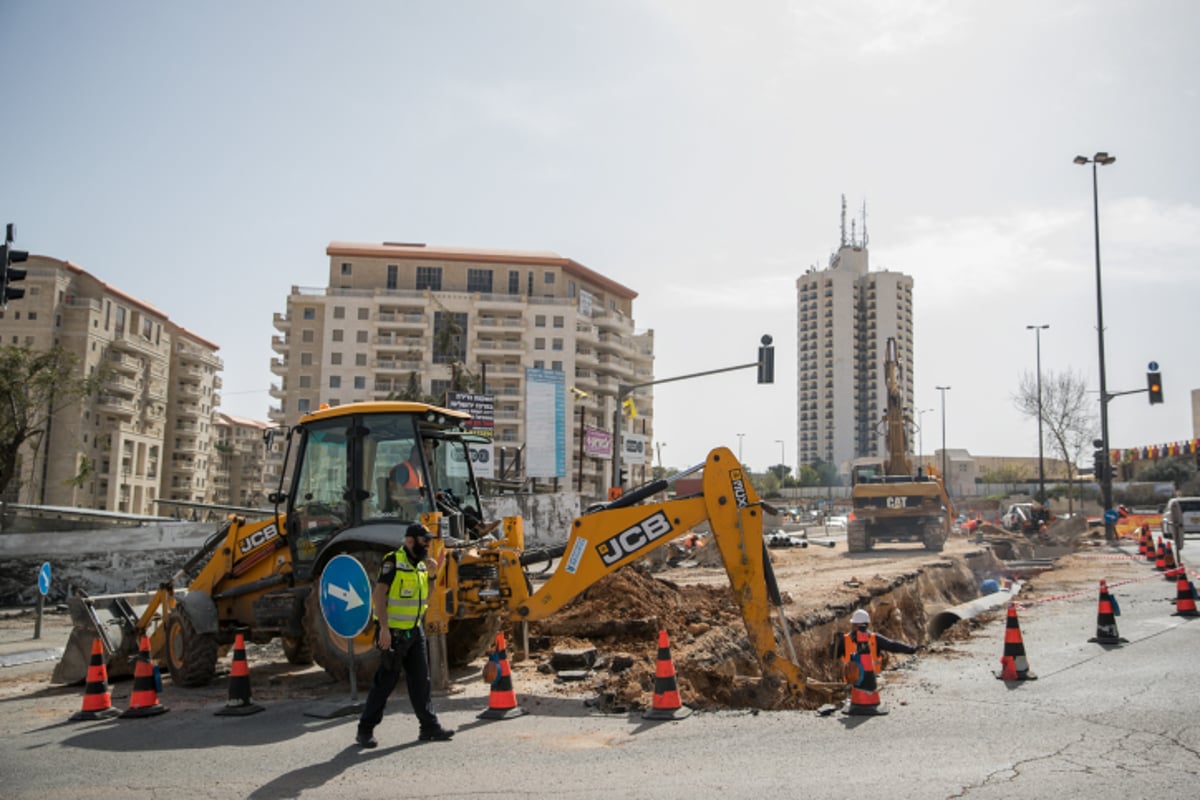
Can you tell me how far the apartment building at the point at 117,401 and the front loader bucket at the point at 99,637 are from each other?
2154 inches

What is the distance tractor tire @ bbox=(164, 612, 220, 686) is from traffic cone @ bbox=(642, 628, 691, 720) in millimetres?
5140

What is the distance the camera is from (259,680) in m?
10.7

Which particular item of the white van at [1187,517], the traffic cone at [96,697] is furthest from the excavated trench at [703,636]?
the white van at [1187,517]

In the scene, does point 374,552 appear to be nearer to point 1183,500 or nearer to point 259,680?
point 259,680

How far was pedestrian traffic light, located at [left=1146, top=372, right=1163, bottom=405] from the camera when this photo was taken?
2997 cm

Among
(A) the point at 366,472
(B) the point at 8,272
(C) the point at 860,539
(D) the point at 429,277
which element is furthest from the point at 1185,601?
(D) the point at 429,277

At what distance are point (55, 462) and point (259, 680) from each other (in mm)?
69257

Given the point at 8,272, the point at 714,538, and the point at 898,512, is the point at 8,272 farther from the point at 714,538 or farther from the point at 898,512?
the point at 898,512

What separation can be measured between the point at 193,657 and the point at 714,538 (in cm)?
590

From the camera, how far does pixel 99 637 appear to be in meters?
10.2

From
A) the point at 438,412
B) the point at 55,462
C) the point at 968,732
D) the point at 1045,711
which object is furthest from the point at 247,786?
the point at 55,462

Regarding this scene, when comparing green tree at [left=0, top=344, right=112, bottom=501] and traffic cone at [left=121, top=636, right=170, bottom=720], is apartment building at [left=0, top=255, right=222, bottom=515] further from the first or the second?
traffic cone at [left=121, top=636, right=170, bottom=720]

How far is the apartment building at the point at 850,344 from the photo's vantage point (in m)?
152

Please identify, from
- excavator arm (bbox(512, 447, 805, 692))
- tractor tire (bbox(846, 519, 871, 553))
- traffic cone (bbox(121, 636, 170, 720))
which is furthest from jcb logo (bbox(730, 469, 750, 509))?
tractor tire (bbox(846, 519, 871, 553))
